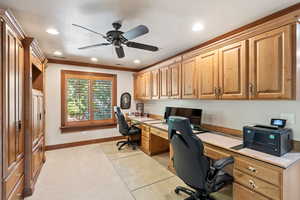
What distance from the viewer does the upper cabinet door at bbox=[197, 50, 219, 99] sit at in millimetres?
2363

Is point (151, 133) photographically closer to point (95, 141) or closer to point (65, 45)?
point (95, 141)

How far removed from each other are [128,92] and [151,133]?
214 centimetres

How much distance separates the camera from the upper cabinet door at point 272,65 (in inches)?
62.3

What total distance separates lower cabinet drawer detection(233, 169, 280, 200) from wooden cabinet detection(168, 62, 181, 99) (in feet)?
5.89

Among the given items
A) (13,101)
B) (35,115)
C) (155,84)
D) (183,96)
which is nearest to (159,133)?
(183,96)

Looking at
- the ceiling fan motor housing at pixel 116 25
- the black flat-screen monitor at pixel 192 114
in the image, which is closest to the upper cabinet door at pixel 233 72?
the black flat-screen monitor at pixel 192 114

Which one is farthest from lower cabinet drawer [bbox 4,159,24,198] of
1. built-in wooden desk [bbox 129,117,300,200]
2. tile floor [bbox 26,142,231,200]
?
built-in wooden desk [bbox 129,117,300,200]

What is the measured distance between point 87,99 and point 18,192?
9.40 ft

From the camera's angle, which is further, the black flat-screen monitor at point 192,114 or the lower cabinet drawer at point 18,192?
the black flat-screen monitor at point 192,114

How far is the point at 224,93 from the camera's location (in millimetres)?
2240

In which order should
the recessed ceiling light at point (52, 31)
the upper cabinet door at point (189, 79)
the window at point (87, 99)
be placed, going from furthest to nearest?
the window at point (87, 99), the upper cabinet door at point (189, 79), the recessed ceiling light at point (52, 31)

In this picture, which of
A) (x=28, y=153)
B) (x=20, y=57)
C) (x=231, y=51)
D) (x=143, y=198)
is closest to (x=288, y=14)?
(x=231, y=51)

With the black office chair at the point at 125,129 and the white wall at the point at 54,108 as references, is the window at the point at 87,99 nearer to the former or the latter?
the white wall at the point at 54,108

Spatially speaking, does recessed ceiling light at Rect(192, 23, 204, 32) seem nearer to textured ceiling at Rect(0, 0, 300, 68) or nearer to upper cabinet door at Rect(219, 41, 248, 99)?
textured ceiling at Rect(0, 0, 300, 68)
